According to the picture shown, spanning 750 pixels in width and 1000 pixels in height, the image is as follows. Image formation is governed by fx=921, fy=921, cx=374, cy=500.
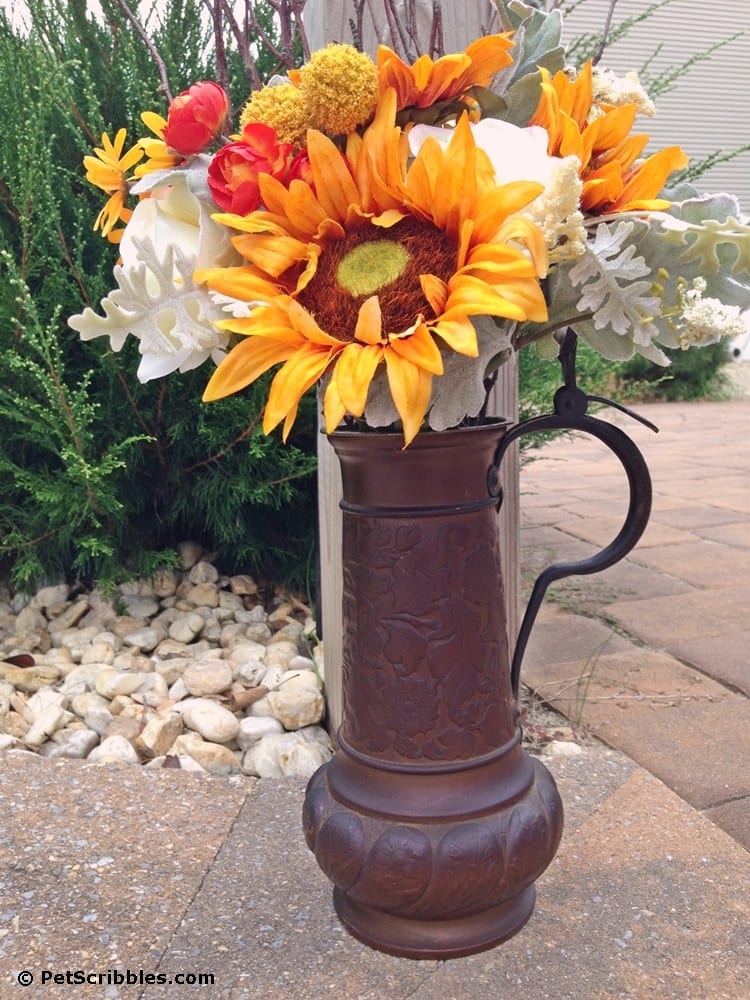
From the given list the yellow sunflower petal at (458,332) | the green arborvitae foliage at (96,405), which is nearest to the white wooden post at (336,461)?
the green arborvitae foliage at (96,405)

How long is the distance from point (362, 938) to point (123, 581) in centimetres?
140

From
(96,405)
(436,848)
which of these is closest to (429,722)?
(436,848)

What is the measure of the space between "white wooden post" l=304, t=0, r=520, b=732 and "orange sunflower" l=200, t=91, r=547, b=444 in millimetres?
490

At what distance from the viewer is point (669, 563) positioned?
3.03m

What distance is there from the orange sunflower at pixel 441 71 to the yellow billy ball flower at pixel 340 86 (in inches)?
0.8

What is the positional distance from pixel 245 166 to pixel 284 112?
7 cm

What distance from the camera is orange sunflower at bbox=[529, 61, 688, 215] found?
34.3 inches

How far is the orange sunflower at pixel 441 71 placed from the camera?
0.84 metres

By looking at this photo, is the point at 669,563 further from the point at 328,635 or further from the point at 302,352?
the point at 302,352

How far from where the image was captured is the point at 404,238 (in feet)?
2.91

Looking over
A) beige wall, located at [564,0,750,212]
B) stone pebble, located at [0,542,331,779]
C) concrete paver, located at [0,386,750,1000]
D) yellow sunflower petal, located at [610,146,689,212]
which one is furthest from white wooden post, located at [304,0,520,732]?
beige wall, located at [564,0,750,212]

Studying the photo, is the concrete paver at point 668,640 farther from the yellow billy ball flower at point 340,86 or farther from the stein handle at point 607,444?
the yellow billy ball flower at point 340,86

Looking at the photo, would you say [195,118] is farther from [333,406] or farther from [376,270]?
[333,406]

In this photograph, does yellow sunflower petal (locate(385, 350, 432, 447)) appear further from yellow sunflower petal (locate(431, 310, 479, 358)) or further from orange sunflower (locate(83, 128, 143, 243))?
orange sunflower (locate(83, 128, 143, 243))
